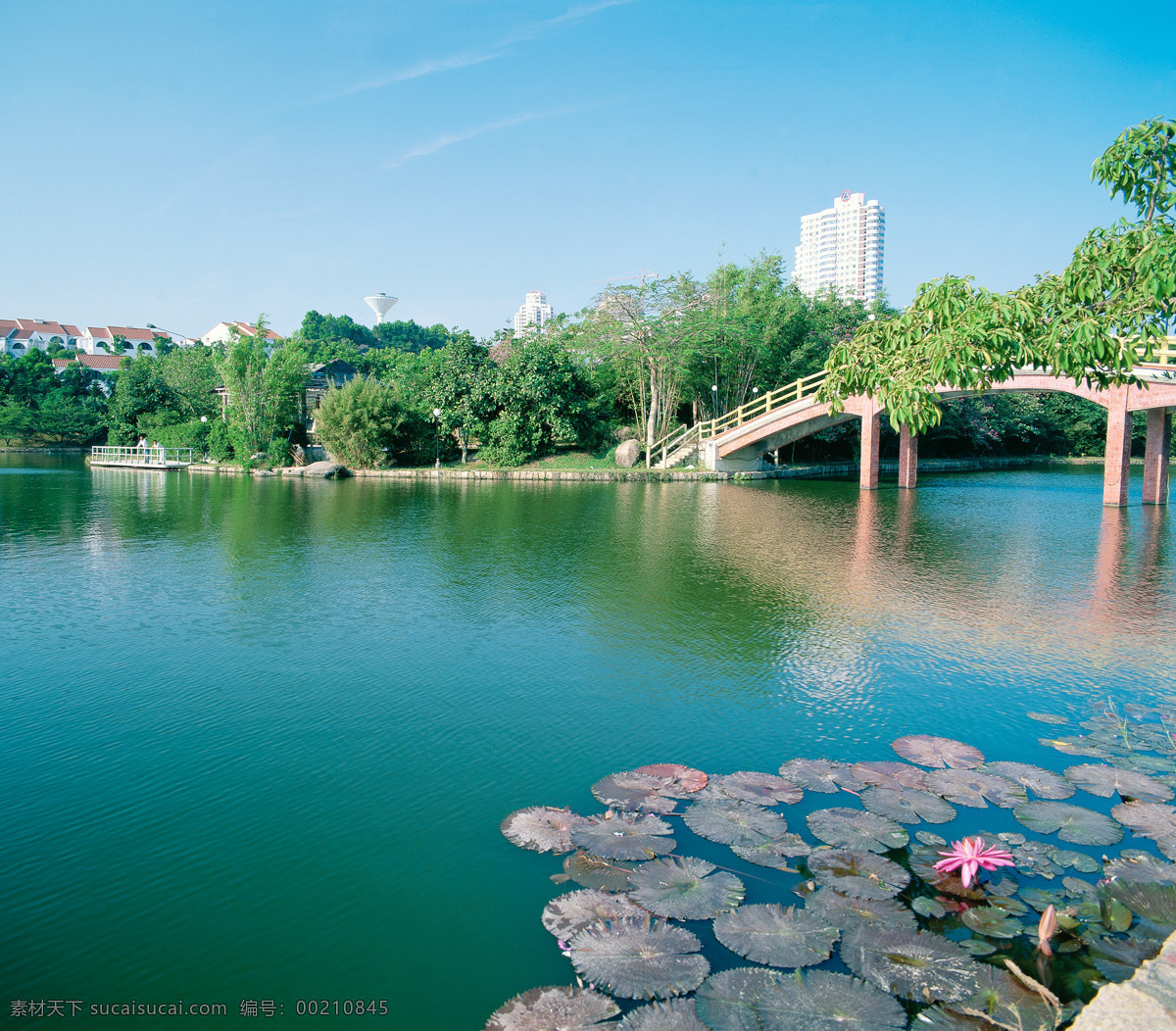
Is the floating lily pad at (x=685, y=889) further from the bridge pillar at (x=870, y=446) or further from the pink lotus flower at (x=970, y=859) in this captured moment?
the bridge pillar at (x=870, y=446)

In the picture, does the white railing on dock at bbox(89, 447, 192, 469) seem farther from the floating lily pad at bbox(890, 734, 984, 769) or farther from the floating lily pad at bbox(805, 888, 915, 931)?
the floating lily pad at bbox(805, 888, 915, 931)

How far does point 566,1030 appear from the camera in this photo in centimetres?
256

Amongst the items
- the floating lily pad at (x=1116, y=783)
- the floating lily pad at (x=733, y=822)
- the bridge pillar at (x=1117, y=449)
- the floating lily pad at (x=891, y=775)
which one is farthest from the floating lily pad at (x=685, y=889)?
the bridge pillar at (x=1117, y=449)

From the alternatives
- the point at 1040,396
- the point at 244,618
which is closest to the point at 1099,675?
the point at 244,618

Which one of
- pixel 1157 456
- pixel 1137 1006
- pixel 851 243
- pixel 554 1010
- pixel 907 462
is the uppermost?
pixel 851 243

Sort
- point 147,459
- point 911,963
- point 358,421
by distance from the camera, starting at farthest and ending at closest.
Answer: point 147,459 → point 358,421 → point 911,963

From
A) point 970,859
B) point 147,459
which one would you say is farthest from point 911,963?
point 147,459

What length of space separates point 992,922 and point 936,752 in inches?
67.3

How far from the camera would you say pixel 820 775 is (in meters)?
4.39

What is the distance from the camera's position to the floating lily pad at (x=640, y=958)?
2750mm

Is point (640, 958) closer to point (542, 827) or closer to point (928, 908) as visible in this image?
point (542, 827)

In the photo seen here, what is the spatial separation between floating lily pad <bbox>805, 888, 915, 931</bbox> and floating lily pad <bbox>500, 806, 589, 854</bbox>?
3.69ft

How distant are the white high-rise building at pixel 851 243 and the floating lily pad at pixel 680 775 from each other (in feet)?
551

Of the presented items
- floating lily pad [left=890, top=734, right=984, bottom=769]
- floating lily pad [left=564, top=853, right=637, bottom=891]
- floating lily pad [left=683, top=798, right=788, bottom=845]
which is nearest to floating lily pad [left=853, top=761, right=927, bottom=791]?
floating lily pad [left=890, top=734, right=984, bottom=769]
